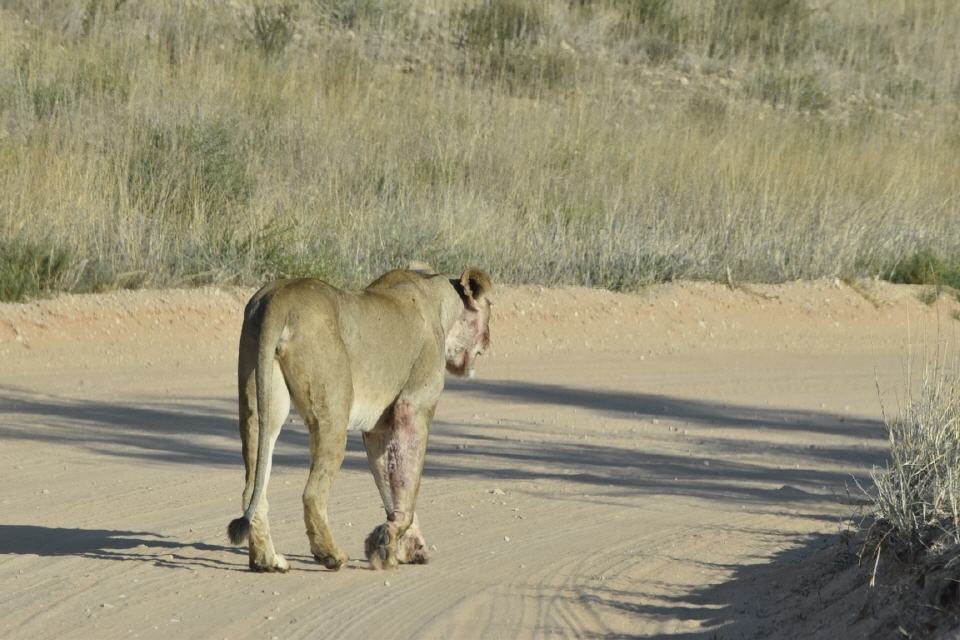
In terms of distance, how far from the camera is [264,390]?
6.48 m

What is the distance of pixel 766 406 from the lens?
491 inches

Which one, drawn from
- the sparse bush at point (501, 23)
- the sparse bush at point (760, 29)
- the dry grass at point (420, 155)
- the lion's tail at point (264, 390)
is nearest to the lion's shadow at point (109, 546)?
the lion's tail at point (264, 390)

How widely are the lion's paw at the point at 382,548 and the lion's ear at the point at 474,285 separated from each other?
4.29 feet

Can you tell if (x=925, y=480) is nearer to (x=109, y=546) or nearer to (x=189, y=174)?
(x=109, y=546)

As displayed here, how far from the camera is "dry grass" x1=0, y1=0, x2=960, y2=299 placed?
1450cm

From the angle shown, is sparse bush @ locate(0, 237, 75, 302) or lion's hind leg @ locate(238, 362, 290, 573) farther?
sparse bush @ locate(0, 237, 75, 302)

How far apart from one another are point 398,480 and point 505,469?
274 cm

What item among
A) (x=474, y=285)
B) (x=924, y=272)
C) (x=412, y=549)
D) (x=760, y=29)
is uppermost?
(x=474, y=285)

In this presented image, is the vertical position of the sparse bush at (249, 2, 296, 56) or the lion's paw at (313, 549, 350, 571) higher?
the sparse bush at (249, 2, 296, 56)

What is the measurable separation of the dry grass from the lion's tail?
6.62 metres

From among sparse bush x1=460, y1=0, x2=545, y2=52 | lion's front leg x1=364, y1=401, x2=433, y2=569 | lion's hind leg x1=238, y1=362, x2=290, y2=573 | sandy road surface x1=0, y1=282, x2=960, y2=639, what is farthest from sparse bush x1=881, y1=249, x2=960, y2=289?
lion's hind leg x1=238, y1=362, x2=290, y2=573

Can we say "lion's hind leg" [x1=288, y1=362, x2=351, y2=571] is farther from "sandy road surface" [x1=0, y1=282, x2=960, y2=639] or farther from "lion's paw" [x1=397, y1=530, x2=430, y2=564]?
"lion's paw" [x1=397, y1=530, x2=430, y2=564]

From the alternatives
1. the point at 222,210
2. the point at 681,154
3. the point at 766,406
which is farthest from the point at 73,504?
the point at 681,154

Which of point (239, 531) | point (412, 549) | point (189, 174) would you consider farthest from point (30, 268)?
point (239, 531)
